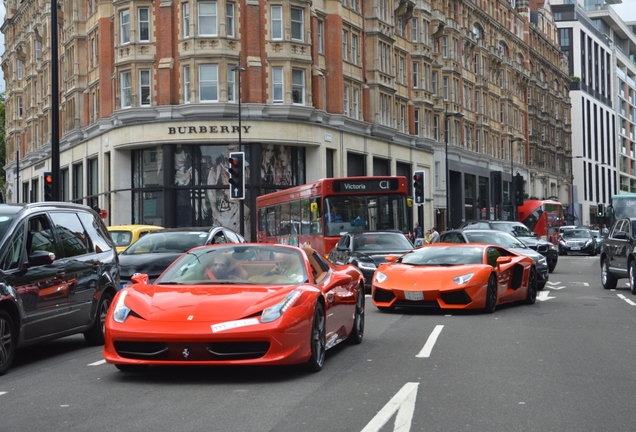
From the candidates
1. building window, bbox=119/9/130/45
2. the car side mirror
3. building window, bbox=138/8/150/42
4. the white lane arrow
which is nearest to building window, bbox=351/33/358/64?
building window, bbox=138/8/150/42

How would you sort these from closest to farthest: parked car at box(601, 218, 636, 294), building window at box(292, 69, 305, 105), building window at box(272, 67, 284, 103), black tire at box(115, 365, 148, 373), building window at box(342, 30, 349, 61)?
black tire at box(115, 365, 148, 373), parked car at box(601, 218, 636, 294), building window at box(272, 67, 284, 103), building window at box(292, 69, 305, 105), building window at box(342, 30, 349, 61)

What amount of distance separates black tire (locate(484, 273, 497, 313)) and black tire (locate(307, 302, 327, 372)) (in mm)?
7156

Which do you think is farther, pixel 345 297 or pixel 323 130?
pixel 323 130

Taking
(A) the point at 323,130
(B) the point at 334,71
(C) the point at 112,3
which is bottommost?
(A) the point at 323,130

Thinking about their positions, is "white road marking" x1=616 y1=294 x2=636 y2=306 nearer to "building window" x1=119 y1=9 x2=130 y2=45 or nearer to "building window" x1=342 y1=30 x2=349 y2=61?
"building window" x1=342 y1=30 x2=349 y2=61

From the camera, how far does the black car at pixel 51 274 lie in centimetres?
1018

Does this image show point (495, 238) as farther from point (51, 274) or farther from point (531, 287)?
point (51, 274)

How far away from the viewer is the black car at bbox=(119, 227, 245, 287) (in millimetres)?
18359

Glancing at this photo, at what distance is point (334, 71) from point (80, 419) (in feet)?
153

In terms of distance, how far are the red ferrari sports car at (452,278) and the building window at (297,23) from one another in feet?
111

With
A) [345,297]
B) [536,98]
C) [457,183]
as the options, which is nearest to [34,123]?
[457,183]

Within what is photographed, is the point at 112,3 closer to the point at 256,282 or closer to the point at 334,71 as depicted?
the point at 334,71

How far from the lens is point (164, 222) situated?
4881 centimetres

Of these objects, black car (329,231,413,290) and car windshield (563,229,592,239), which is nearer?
black car (329,231,413,290)
